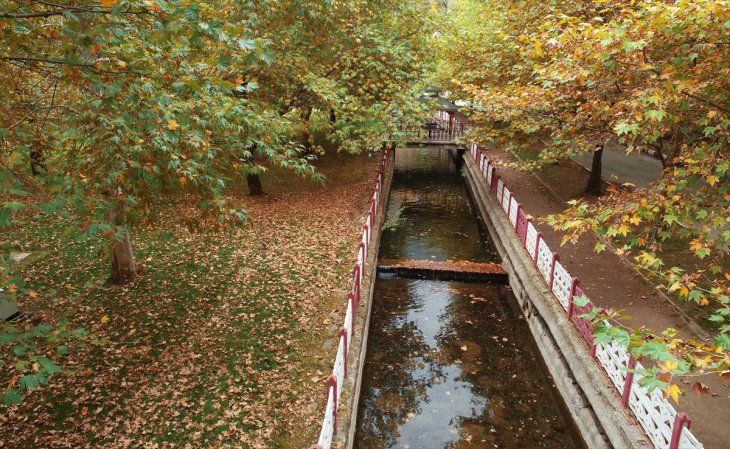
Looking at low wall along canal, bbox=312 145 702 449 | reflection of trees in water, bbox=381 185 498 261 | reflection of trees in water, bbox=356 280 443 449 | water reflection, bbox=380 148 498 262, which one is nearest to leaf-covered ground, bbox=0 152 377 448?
low wall along canal, bbox=312 145 702 449

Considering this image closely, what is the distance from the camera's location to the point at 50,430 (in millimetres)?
7719

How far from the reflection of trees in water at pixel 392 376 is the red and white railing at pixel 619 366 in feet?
11.0

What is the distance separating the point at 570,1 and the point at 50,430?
1606cm

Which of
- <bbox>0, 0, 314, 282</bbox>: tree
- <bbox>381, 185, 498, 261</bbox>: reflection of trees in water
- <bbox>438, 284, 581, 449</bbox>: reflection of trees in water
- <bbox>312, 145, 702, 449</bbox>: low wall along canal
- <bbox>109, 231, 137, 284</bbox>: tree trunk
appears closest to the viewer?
<bbox>0, 0, 314, 282</bbox>: tree

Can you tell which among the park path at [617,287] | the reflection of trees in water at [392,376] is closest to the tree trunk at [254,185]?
the reflection of trees in water at [392,376]

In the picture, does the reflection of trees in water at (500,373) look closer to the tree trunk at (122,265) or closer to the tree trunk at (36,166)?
the tree trunk at (36,166)

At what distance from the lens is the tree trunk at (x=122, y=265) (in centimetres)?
1222

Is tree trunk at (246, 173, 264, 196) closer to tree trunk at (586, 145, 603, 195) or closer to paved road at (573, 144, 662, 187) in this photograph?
tree trunk at (586, 145, 603, 195)

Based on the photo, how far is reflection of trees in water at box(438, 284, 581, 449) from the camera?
30.5 ft

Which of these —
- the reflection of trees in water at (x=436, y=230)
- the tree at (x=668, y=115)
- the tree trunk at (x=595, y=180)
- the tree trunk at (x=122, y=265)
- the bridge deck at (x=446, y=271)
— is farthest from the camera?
the tree trunk at (x=595, y=180)

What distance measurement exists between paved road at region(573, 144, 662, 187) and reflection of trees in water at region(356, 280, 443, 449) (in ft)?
45.5

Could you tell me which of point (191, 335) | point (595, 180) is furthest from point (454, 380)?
point (595, 180)

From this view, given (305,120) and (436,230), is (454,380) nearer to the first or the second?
(436,230)

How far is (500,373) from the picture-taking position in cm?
1119
